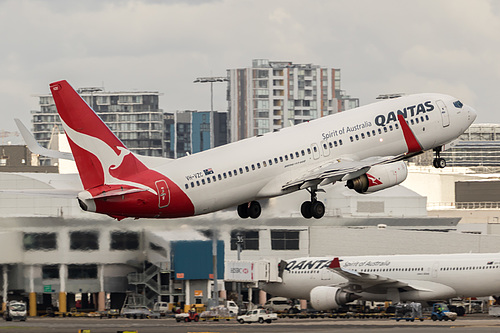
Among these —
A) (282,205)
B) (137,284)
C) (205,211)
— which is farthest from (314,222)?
(205,211)

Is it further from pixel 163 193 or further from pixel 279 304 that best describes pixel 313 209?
pixel 279 304

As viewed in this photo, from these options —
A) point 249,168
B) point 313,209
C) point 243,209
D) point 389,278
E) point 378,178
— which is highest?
point 249,168

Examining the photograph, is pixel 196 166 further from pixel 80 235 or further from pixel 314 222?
pixel 314 222

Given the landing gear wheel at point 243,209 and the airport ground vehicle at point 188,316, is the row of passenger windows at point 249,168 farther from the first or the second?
the airport ground vehicle at point 188,316

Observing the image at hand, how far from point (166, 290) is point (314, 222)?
60.7 ft

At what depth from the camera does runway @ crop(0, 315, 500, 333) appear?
8738 centimetres

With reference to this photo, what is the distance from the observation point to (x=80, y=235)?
8400 centimetres

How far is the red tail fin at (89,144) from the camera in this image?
57.3 m

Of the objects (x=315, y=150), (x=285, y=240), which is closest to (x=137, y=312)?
(x=285, y=240)

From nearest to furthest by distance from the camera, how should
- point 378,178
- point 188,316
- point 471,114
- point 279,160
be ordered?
point 279,160, point 378,178, point 471,114, point 188,316

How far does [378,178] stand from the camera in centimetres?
6619

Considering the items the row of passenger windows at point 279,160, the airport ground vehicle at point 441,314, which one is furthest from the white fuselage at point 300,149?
the airport ground vehicle at point 441,314

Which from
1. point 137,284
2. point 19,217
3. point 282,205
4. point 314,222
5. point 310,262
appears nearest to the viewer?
point 282,205

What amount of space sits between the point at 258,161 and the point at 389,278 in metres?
43.0
